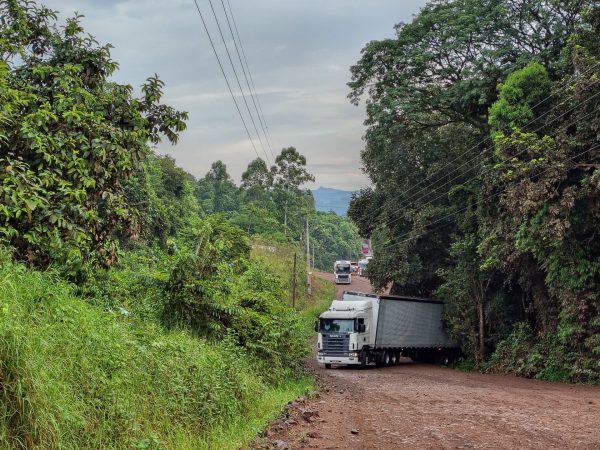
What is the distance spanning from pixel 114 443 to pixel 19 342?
1.56 meters

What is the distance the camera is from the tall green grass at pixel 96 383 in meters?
5.23

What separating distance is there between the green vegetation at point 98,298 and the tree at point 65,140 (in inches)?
1.1

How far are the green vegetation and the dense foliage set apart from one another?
11.0m

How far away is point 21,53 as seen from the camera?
10156mm

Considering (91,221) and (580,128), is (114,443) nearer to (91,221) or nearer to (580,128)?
(91,221)

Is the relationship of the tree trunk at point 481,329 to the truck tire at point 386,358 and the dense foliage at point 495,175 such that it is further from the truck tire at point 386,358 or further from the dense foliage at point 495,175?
the truck tire at point 386,358

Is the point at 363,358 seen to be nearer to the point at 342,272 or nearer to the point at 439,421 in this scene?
the point at 439,421

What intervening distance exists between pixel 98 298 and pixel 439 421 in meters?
6.64

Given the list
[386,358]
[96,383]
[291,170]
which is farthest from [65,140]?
[291,170]

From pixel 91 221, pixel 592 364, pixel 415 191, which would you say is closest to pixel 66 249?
pixel 91 221

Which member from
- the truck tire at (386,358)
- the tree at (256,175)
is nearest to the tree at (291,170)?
the tree at (256,175)

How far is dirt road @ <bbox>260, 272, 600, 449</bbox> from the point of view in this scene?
9.26 m

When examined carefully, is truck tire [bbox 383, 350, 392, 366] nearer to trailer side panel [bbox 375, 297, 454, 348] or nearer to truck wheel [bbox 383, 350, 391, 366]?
truck wheel [bbox 383, 350, 391, 366]

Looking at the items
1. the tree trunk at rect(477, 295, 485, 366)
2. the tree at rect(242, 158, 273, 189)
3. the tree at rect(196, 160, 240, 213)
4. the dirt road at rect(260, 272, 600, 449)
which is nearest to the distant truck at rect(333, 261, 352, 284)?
the tree at rect(242, 158, 273, 189)
